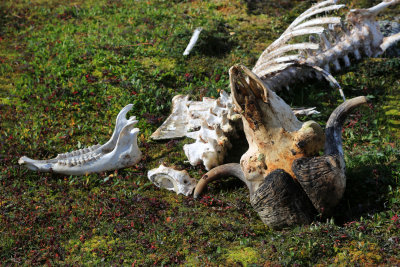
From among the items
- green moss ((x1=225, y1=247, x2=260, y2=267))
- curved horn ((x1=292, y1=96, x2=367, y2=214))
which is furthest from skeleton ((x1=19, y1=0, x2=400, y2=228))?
green moss ((x1=225, y1=247, x2=260, y2=267))

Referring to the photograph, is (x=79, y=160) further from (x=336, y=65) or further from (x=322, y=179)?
(x=336, y=65)

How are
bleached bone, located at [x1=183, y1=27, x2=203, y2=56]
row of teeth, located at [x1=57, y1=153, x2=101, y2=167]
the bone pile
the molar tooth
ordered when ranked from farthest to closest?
bleached bone, located at [x1=183, y1=27, x2=203, y2=56], the molar tooth, row of teeth, located at [x1=57, y1=153, x2=101, y2=167], the bone pile

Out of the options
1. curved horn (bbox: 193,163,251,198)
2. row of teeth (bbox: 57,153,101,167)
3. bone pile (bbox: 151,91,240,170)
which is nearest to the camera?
curved horn (bbox: 193,163,251,198)

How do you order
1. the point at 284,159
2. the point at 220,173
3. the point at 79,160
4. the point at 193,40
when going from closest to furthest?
1. the point at 284,159
2. the point at 220,173
3. the point at 79,160
4. the point at 193,40

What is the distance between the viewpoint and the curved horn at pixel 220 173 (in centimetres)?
746

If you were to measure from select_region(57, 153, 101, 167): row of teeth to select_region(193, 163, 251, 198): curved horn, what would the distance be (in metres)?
2.23

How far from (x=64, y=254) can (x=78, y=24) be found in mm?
9930

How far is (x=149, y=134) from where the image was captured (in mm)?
9859

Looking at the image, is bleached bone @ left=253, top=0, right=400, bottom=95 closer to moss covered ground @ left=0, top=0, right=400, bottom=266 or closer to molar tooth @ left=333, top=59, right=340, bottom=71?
molar tooth @ left=333, top=59, right=340, bottom=71

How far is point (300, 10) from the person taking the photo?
1497cm

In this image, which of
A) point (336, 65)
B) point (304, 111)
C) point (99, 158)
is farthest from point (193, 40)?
point (99, 158)

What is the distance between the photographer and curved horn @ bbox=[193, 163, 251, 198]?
24.5ft

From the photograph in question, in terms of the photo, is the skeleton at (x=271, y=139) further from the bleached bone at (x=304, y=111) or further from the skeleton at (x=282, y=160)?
the bleached bone at (x=304, y=111)

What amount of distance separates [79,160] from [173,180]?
195 cm
